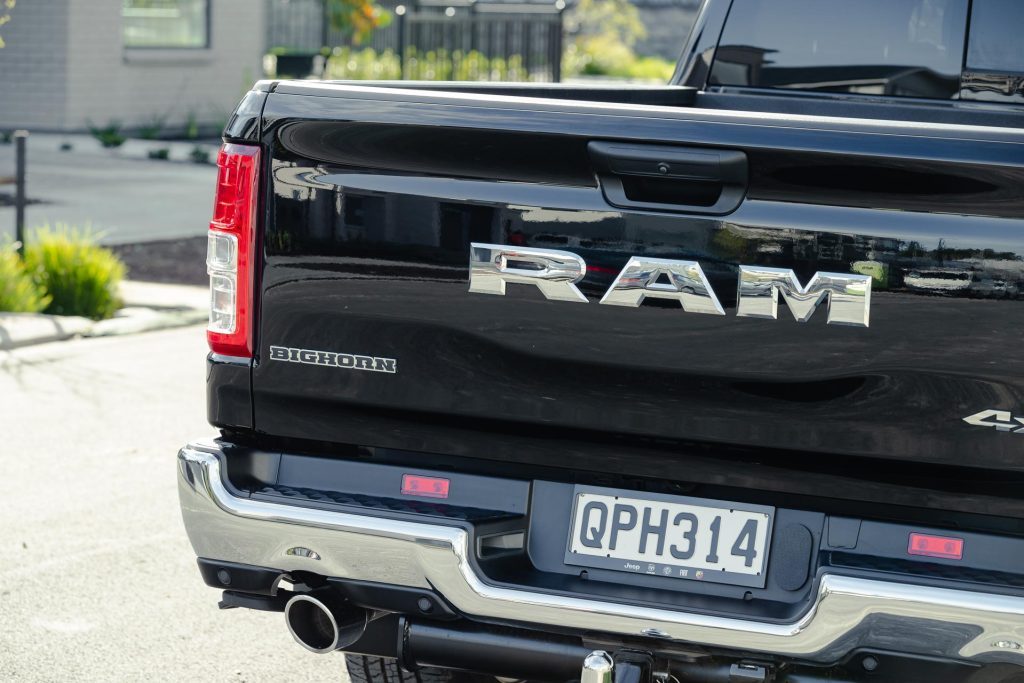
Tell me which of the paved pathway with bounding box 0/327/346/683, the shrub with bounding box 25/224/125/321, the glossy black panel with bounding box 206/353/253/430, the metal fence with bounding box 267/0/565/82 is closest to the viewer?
the glossy black panel with bounding box 206/353/253/430

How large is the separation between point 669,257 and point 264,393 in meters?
1.00

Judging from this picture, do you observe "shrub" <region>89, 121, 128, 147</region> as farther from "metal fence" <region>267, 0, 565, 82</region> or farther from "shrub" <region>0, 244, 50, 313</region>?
"shrub" <region>0, 244, 50, 313</region>

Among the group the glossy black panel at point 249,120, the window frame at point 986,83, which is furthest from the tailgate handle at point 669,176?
the window frame at point 986,83

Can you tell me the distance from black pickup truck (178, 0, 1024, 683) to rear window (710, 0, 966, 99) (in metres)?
1.59

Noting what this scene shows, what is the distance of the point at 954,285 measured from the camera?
2961 millimetres

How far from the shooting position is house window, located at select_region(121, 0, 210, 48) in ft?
66.4

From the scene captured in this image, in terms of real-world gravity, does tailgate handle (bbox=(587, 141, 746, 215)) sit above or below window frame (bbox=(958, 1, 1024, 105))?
below

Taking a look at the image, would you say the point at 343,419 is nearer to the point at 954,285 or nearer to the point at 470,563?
the point at 470,563

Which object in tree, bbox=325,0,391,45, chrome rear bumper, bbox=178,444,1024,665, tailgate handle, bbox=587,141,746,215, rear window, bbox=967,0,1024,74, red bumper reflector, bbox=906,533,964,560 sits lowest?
chrome rear bumper, bbox=178,444,1024,665

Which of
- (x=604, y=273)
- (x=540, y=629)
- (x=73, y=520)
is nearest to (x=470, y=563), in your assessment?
(x=540, y=629)

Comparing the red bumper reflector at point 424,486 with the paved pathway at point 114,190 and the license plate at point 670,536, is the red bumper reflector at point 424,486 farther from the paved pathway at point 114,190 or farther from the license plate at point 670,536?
the paved pathway at point 114,190

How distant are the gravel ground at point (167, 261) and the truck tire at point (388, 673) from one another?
291 inches

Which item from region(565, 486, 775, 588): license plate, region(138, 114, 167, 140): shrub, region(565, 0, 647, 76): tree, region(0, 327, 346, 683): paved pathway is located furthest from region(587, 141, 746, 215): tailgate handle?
region(565, 0, 647, 76): tree

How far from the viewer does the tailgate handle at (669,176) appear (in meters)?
3.07
